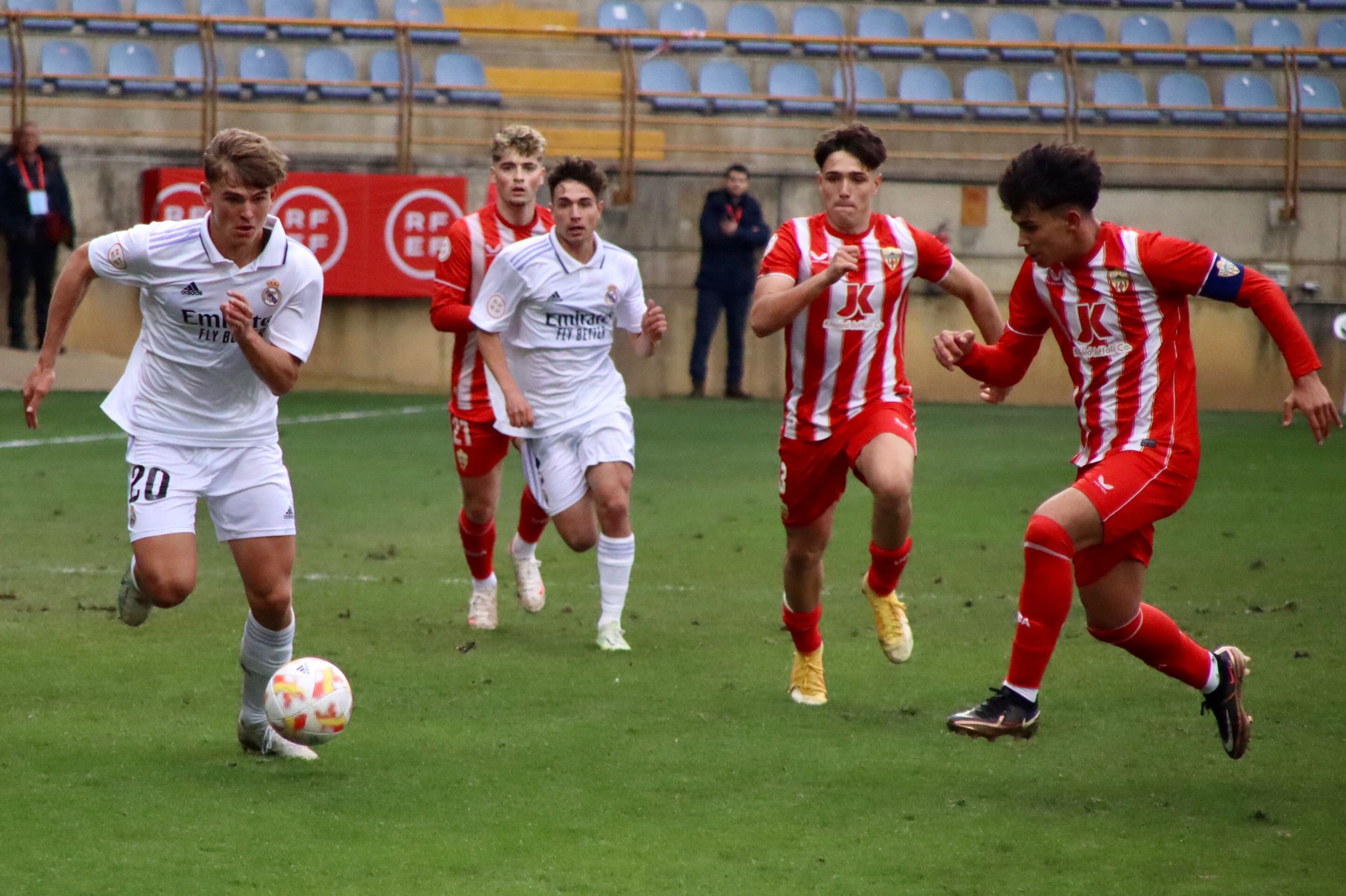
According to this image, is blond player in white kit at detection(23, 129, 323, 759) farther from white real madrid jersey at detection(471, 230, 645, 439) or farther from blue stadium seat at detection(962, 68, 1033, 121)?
blue stadium seat at detection(962, 68, 1033, 121)

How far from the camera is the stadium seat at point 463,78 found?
1988 centimetres

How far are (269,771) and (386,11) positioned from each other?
1782 centimetres

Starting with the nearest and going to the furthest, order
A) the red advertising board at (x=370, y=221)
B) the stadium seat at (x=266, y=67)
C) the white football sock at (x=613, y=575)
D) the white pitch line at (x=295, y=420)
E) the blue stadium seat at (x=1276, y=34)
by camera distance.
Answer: the white football sock at (x=613, y=575), the white pitch line at (x=295, y=420), the red advertising board at (x=370, y=221), the stadium seat at (x=266, y=67), the blue stadium seat at (x=1276, y=34)

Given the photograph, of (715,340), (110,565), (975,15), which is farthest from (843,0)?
(110,565)

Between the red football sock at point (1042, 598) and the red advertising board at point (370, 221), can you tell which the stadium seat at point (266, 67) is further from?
the red football sock at point (1042, 598)

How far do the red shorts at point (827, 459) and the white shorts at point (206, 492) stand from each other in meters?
1.90

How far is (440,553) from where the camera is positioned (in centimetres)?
946

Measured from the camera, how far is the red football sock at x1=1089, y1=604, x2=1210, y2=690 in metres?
5.10

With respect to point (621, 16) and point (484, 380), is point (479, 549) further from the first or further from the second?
point (621, 16)

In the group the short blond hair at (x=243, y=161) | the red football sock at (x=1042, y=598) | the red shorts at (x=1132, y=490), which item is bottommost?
the red football sock at (x=1042, y=598)

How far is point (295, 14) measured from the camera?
2095 cm

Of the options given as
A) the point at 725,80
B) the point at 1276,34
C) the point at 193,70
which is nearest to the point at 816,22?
the point at 725,80

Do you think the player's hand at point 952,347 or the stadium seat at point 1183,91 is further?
the stadium seat at point 1183,91

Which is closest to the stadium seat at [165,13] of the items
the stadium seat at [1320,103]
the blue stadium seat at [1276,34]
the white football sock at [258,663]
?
the stadium seat at [1320,103]
